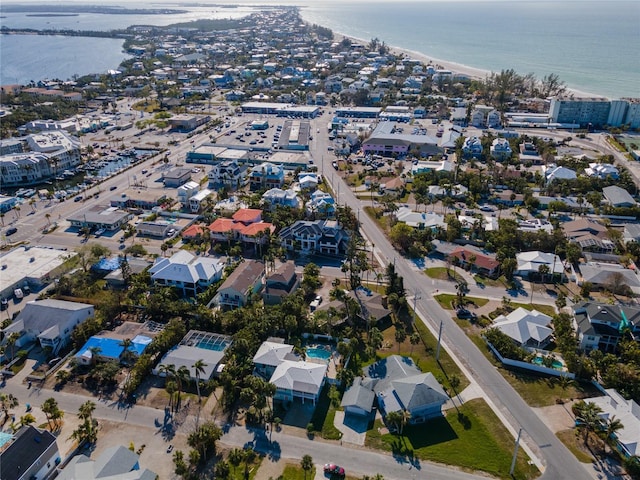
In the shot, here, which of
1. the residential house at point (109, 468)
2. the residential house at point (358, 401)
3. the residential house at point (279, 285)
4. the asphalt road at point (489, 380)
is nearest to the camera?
the residential house at point (109, 468)

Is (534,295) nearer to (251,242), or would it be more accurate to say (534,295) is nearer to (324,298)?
(324,298)

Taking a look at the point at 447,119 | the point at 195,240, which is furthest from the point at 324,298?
the point at 447,119

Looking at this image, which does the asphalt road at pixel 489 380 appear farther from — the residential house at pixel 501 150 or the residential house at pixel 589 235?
the residential house at pixel 501 150

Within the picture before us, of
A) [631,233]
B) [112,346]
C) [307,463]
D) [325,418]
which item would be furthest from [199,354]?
[631,233]

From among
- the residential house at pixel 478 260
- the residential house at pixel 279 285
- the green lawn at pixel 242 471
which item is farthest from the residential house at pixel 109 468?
the residential house at pixel 478 260

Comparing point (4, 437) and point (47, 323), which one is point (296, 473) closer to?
point (4, 437)
